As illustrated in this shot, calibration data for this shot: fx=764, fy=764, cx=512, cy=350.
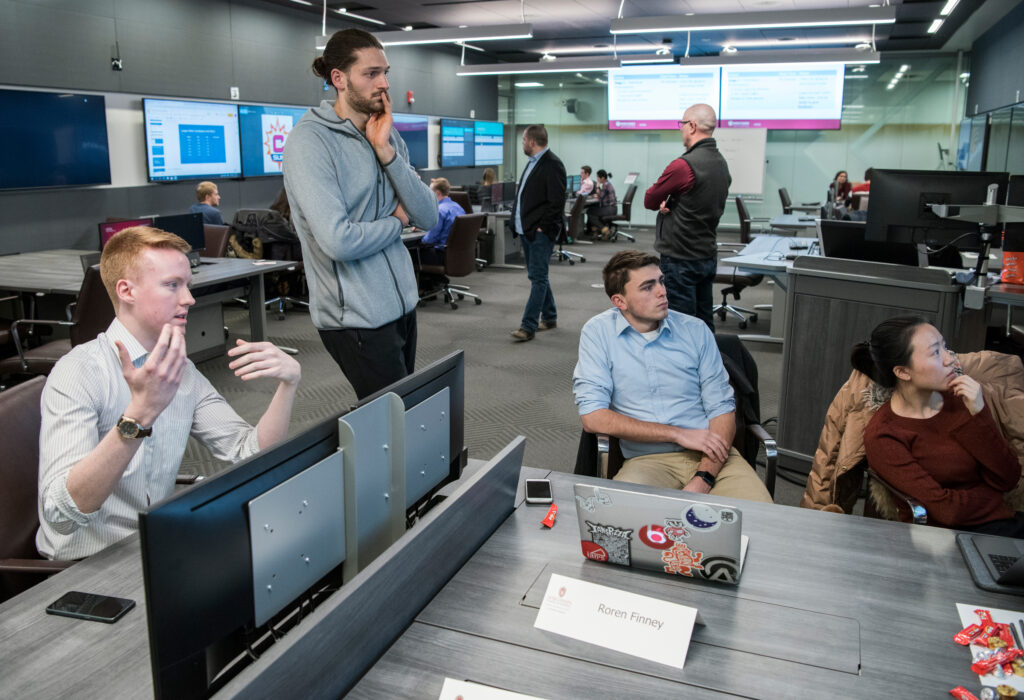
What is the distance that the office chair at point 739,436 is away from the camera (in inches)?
94.6

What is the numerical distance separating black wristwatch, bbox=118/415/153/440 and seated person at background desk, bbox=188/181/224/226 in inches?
234

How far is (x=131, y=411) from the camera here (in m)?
1.33

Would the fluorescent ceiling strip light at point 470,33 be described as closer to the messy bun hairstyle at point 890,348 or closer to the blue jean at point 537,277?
the blue jean at point 537,277

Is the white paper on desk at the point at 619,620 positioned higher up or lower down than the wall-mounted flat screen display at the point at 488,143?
lower down

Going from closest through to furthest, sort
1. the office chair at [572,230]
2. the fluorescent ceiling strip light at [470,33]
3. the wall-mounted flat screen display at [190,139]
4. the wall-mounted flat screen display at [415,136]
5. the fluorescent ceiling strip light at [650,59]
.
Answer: the wall-mounted flat screen display at [190,139] < the fluorescent ceiling strip light at [470,33] < the office chair at [572,230] < the fluorescent ceiling strip light at [650,59] < the wall-mounted flat screen display at [415,136]

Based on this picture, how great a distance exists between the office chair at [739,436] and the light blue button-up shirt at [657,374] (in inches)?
3.5

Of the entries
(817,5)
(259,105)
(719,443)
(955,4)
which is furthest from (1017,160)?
(259,105)

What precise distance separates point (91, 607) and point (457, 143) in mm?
12583

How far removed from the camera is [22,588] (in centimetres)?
153

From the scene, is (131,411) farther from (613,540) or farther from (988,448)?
(988,448)

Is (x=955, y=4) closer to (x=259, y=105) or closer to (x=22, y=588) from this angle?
(x=259, y=105)

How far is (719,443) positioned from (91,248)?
6.37 metres

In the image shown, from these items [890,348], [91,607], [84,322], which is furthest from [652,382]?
[84,322]

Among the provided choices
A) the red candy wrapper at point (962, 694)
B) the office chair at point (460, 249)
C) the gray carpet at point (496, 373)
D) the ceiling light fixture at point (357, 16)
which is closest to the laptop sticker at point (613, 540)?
the red candy wrapper at point (962, 694)
